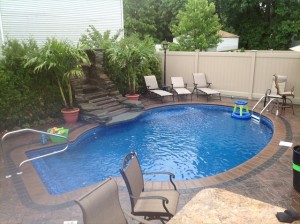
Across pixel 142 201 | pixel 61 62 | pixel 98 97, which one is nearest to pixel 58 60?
pixel 61 62

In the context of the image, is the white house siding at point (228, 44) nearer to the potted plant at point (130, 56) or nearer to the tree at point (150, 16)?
the tree at point (150, 16)

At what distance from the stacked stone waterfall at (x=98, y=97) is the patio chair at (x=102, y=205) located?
6.12 meters

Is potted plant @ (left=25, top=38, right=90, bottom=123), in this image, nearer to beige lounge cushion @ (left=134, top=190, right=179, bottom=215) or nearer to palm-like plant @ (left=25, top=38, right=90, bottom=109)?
palm-like plant @ (left=25, top=38, right=90, bottom=109)

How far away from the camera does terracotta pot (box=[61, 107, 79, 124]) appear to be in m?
8.56

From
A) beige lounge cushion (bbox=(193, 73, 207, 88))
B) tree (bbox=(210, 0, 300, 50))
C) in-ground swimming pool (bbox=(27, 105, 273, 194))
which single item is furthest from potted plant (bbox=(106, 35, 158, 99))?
tree (bbox=(210, 0, 300, 50))

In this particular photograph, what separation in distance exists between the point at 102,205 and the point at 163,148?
187 inches

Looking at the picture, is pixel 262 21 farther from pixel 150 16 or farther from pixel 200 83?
pixel 200 83

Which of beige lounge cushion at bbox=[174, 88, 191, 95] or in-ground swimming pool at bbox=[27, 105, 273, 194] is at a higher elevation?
beige lounge cushion at bbox=[174, 88, 191, 95]

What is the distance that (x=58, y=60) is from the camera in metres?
7.93

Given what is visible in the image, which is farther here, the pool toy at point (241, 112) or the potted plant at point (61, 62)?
the pool toy at point (241, 112)

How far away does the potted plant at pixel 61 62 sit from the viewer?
7758mm

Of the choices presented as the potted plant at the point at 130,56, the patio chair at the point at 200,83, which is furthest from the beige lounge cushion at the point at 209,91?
the potted plant at the point at 130,56

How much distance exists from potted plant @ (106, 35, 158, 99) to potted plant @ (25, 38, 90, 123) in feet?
5.73

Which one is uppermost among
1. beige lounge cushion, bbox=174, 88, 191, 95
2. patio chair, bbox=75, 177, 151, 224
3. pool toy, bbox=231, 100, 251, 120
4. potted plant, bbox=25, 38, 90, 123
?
potted plant, bbox=25, 38, 90, 123
